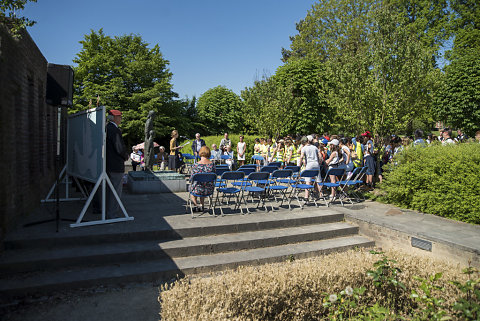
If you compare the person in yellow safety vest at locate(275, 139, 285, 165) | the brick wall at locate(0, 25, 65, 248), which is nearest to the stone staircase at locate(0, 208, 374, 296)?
the brick wall at locate(0, 25, 65, 248)

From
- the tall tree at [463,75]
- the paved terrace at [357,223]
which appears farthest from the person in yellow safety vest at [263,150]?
the tall tree at [463,75]

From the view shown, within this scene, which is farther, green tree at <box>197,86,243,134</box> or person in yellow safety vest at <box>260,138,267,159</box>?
green tree at <box>197,86,243,134</box>

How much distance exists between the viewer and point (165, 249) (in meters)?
5.67

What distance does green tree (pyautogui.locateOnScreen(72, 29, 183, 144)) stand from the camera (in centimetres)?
3334

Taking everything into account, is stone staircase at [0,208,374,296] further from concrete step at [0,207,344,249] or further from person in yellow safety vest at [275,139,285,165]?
person in yellow safety vest at [275,139,285,165]

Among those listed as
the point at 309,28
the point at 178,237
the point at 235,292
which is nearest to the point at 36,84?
the point at 178,237

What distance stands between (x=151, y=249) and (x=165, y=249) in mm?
237

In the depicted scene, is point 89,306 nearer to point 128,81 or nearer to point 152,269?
point 152,269

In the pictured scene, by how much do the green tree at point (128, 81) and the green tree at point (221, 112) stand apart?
7.49 meters

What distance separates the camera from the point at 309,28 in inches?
1356

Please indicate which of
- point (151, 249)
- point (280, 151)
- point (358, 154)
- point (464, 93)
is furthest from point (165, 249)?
point (464, 93)

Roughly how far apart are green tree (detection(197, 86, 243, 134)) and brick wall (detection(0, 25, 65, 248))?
1380 inches

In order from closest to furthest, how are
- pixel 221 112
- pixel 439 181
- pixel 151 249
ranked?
1. pixel 151 249
2. pixel 439 181
3. pixel 221 112

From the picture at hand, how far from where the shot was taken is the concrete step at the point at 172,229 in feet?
17.8
